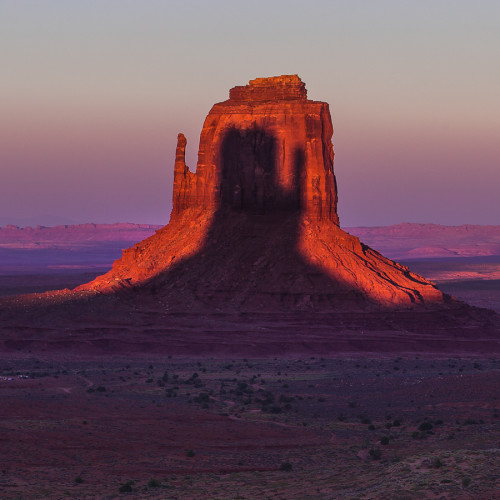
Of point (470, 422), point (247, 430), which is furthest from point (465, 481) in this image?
point (247, 430)

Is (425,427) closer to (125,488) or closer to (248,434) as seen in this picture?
(248,434)

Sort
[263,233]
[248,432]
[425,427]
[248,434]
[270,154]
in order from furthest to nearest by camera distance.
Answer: [270,154], [263,233], [248,432], [248,434], [425,427]

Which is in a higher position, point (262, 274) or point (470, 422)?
point (262, 274)

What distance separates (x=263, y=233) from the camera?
3314 inches

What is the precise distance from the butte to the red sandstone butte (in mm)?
91

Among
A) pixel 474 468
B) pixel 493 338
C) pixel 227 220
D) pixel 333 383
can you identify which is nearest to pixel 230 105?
pixel 227 220

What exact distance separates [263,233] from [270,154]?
6019mm

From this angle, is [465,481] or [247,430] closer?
[465,481]

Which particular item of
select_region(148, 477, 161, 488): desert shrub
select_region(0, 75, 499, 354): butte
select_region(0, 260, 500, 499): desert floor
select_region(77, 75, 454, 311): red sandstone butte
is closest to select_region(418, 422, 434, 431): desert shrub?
select_region(0, 260, 500, 499): desert floor

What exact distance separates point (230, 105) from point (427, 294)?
1967 centimetres

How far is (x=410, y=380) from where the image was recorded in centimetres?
5503

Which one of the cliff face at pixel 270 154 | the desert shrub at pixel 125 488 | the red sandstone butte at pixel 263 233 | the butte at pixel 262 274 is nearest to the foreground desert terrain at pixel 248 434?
the desert shrub at pixel 125 488

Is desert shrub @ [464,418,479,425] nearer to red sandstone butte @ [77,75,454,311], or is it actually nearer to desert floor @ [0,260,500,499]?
desert floor @ [0,260,500,499]

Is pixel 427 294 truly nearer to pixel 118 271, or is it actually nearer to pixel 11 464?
pixel 118 271
